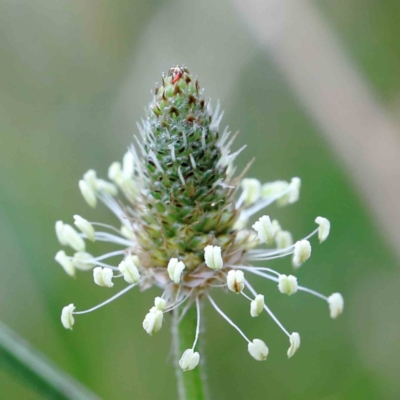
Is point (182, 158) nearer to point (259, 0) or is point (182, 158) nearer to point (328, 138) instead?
point (328, 138)

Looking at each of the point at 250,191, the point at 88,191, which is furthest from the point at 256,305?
the point at 88,191

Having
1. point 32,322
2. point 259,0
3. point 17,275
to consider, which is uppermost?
point 259,0

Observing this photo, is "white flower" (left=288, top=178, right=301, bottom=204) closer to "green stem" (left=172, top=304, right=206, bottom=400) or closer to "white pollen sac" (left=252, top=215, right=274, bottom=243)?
"white pollen sac" (left=252, top=215, right=274, bottom=243)

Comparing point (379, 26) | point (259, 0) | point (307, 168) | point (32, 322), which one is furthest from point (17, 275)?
point (379, 26)

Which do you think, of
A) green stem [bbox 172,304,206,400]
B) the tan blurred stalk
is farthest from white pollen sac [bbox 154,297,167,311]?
the tan blurred stalk

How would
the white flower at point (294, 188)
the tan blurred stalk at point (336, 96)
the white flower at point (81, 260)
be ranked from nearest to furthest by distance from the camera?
the white flower at point (81, 260) < the white flower at point (294, 188) < the tan blurred stalk at point (336, 96)

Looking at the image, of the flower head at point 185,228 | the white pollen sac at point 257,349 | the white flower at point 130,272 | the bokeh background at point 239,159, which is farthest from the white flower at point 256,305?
the bokeh background at point 239,159

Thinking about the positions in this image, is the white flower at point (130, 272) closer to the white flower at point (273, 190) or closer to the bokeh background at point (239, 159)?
the white flower at point (273, 190)
